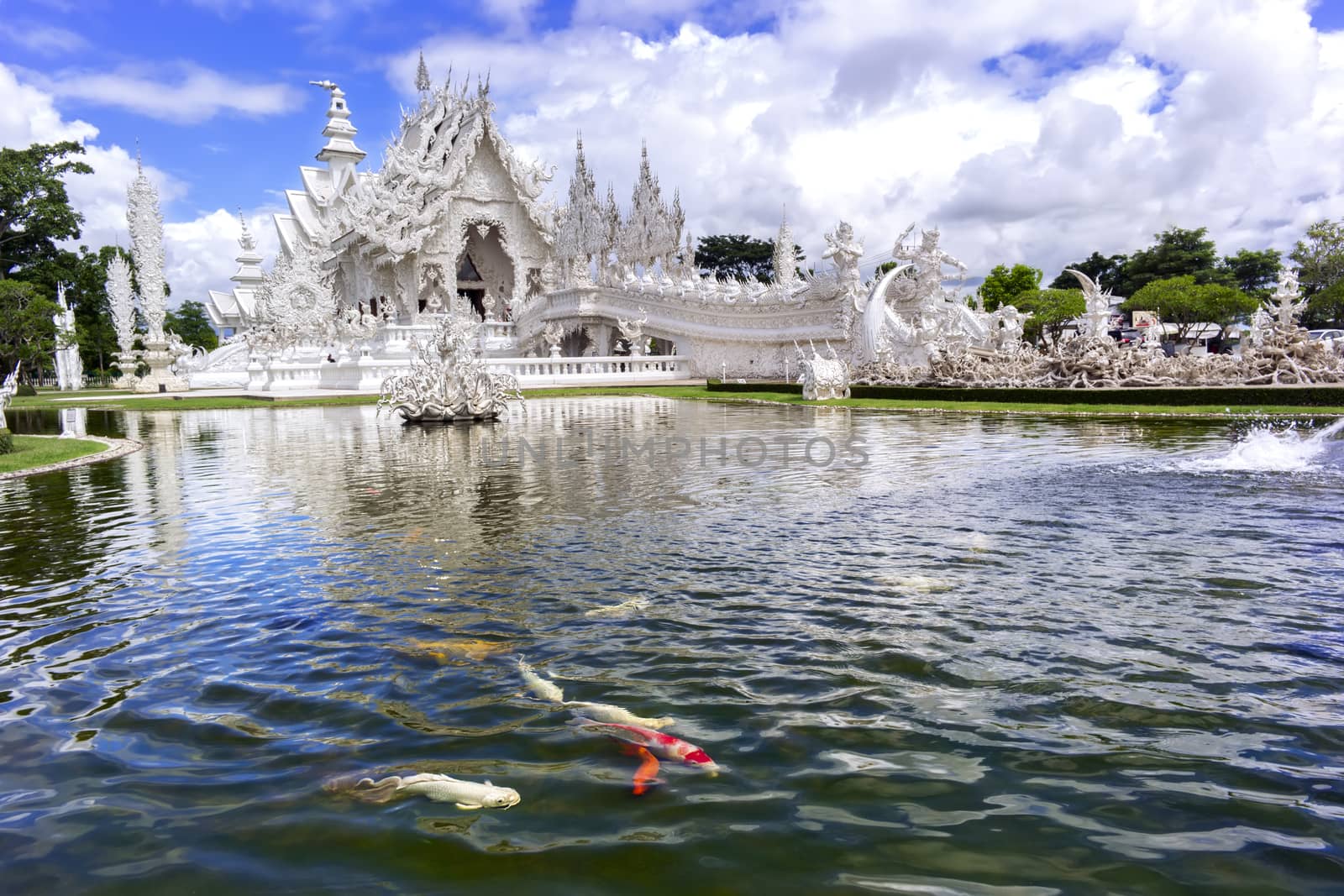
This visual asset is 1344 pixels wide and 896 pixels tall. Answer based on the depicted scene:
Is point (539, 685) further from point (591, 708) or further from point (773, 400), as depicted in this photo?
point (773, 400)

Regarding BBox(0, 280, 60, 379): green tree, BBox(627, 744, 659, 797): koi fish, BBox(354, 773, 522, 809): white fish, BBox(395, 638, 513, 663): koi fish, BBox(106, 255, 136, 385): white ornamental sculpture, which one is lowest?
BBox(627, 744, 659, 797): koi fish

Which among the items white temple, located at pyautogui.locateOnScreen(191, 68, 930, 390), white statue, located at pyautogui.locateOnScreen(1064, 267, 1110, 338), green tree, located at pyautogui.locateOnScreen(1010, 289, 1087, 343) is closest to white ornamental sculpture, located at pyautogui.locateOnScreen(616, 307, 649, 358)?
white temple, located at pyautogui.locateOnScreen(191, 68, 930, 390)

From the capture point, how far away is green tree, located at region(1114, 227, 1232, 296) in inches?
2140

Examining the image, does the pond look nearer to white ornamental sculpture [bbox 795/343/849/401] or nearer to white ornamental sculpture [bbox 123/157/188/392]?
white ornamental sculpture [bbox 795/343/849/401]

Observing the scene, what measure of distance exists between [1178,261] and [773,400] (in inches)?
1823

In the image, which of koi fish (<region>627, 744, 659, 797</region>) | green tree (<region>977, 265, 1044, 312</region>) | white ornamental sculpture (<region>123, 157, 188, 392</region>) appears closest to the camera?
koi fish (<region>627, 744, 659, 797</region>)

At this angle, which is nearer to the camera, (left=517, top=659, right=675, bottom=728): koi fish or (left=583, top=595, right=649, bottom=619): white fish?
(left=517, top=659, right=675, bottom=728): koi fish

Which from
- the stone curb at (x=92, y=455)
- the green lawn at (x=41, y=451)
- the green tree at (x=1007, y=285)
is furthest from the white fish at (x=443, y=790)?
the green tree at (x=1007, y=285)

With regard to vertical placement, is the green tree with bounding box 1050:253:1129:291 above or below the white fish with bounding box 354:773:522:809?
above

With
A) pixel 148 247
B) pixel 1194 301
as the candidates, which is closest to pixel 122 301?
pixel 148 247

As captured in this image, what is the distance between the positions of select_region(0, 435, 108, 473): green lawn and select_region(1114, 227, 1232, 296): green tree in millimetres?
59213

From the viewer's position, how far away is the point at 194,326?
81500 millimetres

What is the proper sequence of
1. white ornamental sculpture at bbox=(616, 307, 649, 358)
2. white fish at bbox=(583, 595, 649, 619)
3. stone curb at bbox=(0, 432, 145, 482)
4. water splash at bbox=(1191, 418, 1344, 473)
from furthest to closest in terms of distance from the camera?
white ornamental sculpture at bbox=(616, 307, 649, 358) < stone curb at bbox=(0, 432, 145, 482) < water splash at bbox=(1191, 418, 1344, 473) < white fish at bbox=(583, 595, 649, 619)

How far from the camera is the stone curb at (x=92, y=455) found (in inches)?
452
